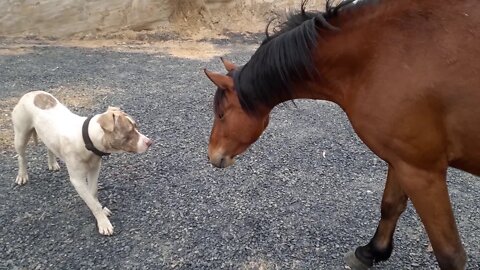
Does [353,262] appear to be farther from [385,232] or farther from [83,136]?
[83,136]

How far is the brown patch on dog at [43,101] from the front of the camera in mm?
A: 3154

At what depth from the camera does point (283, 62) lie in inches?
83.3

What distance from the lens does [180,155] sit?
159 inches

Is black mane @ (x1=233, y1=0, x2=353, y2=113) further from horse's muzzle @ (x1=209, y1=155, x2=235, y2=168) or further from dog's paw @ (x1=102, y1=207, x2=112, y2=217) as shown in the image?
dog's paw @ (x1=102, y1=207, x2=112, y2=217)

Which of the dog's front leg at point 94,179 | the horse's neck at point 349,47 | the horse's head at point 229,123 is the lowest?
the dog's front leg at point 94,179

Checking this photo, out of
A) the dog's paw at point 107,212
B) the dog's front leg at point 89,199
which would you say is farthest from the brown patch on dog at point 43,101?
the dog's paw at point 107,212

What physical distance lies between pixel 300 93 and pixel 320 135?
229 cm

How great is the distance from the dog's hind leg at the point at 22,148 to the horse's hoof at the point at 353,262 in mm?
2491

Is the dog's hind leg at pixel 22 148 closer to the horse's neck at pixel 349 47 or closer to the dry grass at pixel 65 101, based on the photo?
the dry grass at pixel 65 101

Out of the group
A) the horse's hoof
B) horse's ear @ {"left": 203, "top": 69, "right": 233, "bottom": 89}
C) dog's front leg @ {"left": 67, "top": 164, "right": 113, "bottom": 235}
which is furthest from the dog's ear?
the horse's hoof

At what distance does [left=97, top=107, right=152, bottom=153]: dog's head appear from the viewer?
276 cm

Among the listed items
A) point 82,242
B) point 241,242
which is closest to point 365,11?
point 241,242

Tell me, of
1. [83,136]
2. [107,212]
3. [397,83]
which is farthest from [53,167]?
[397,83]

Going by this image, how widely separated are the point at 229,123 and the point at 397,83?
2.85 feet
